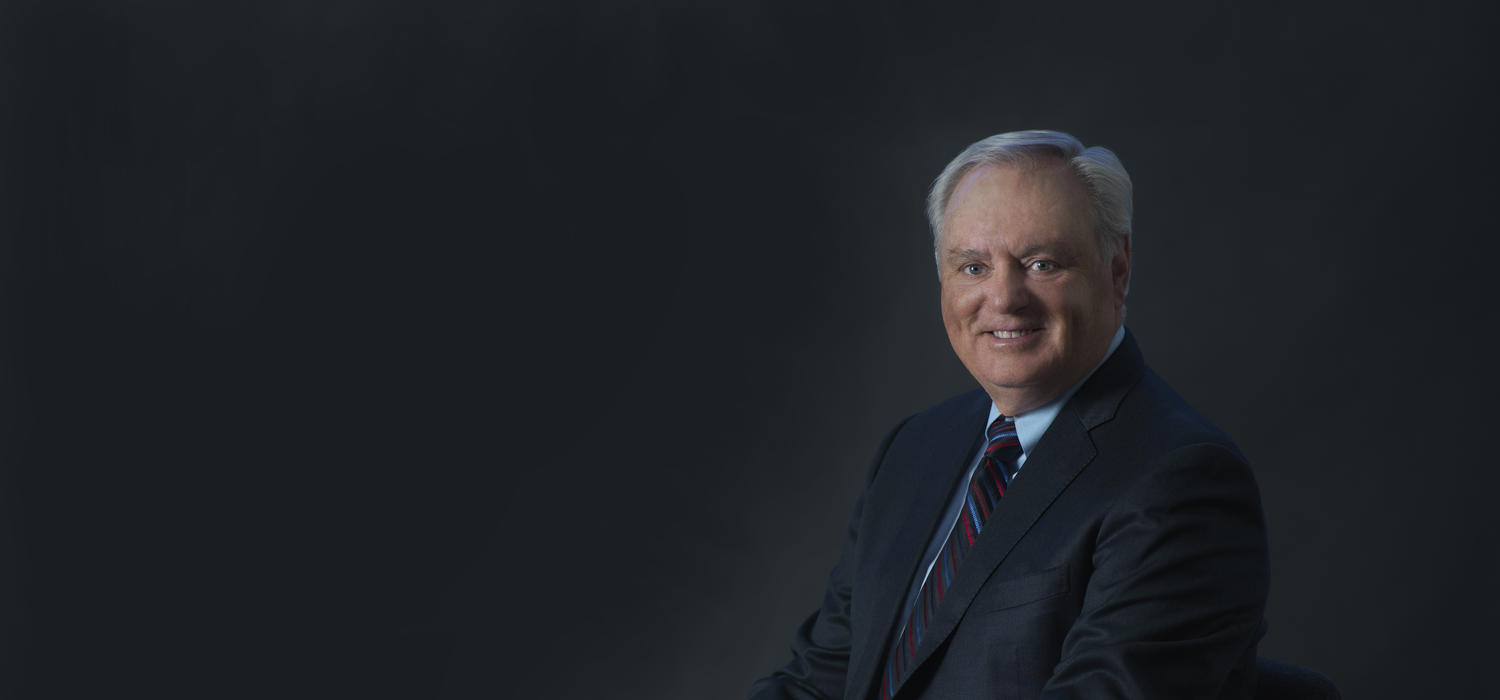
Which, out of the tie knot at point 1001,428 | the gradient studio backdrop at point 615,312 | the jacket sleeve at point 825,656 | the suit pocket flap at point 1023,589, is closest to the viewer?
the suit pocket flap at point 1023,589

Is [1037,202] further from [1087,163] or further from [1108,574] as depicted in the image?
[1108,574]

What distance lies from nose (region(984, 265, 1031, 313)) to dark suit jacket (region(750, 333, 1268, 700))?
6.7 inches

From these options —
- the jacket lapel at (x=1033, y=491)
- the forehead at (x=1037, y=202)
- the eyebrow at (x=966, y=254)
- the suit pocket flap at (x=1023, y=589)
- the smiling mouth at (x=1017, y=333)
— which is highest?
the forehead at (x=1037, y=202)

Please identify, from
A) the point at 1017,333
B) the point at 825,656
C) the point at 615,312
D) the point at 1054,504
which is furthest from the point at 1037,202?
the point at 615,312

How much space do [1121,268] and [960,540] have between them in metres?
0.52

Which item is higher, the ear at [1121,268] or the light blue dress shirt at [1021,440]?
the ear at [1121,268]

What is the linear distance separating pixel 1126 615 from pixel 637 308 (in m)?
2.28

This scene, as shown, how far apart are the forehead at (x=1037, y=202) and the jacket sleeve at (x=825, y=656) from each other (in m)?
0.68

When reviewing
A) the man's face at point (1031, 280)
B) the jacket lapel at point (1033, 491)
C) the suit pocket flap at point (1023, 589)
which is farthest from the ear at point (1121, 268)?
the suit pocket flap at point (1023, 589)

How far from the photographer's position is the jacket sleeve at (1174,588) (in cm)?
181

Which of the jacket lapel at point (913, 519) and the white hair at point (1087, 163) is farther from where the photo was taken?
the jacket lapel at point (913, 519)

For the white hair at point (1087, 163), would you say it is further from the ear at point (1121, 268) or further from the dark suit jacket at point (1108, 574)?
the dark suit jacket at point (1108, 574)

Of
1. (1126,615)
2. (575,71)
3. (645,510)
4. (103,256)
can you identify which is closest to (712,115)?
(575,71)

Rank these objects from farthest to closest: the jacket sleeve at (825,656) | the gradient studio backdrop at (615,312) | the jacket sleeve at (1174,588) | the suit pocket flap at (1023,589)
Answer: the gradient studio backdrop at (615,312), the jacket sleeve at (825,656), the suit pocket flap at (1023,589), the jacket sleeve at (1174,588)
